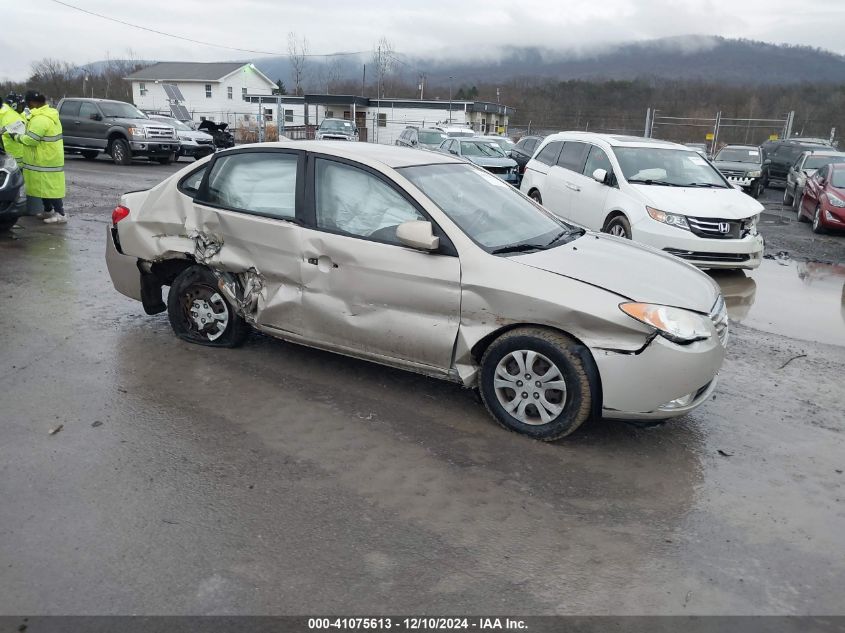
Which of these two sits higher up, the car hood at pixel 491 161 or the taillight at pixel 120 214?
the car hood at pixel 491 161

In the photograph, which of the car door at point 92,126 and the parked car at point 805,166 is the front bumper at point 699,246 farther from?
the car door at point 92,126

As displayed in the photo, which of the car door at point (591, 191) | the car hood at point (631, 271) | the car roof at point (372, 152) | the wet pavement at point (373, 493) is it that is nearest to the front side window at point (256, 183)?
the car roof at point (372, 152)

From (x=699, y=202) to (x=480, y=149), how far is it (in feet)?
37.2

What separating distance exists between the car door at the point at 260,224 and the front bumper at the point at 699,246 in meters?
5.16

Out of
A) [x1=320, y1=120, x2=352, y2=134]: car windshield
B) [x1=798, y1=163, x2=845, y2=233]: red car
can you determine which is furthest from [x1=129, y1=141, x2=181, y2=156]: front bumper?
[x1=798, y1=163, x2=845, y2=233]: red car

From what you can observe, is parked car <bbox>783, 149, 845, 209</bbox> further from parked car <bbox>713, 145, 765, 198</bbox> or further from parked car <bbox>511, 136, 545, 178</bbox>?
parked car <bbox>511, 136, 545, 178</bbox>

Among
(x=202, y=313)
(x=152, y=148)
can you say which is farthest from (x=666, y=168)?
(x=152, y=148)

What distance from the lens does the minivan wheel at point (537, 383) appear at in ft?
13.4

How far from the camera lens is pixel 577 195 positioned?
32.8 ft

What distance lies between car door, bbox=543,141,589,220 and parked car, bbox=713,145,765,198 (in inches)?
413

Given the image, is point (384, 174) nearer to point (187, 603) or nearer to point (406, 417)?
point (406, 417)

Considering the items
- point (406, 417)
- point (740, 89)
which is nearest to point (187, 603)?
point (406, 417)

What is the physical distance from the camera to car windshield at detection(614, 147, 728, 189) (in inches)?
369

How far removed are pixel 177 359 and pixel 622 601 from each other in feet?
12.7
